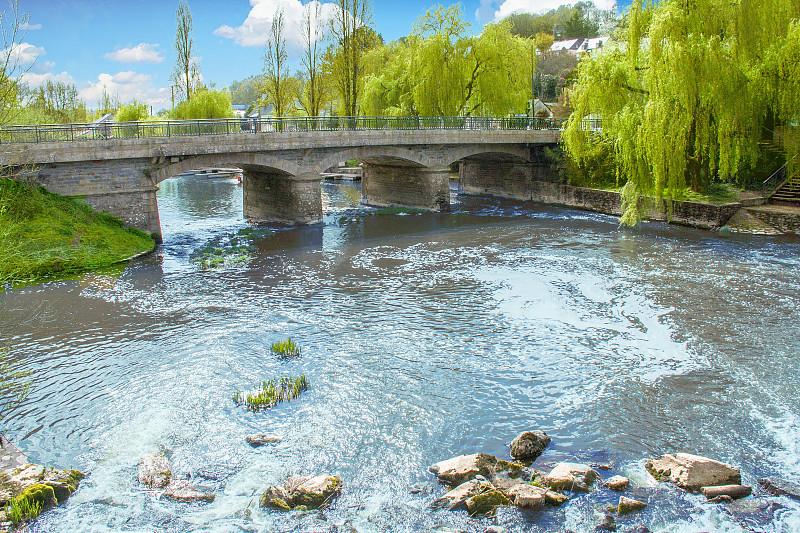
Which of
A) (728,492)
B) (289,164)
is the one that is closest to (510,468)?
(728,492)

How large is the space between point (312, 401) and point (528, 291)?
9.74 m

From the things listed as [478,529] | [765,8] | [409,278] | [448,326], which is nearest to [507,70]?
[765,8]

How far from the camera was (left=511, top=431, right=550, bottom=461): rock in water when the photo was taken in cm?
1048

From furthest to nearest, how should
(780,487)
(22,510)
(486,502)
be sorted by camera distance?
(780,487), (486,502), (22,510)

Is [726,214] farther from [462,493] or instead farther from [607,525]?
[462,493]

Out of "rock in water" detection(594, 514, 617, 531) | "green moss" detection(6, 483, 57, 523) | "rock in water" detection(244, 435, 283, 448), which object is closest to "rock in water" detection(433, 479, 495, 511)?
"rock in water" detection(594, 514, 617, 531)

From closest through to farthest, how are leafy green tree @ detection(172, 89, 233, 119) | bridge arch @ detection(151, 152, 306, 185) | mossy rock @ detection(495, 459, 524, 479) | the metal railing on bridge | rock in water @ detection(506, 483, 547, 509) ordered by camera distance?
rock in water @ detection(506, 483, 547, 509)
mossy rock @ detection(495, 459, 524, 479)
the metal railing on bridge
bridge arch @ detection(151, 152, 306, 185)
leafy green tree @ detection(172, 89, 233, 119)

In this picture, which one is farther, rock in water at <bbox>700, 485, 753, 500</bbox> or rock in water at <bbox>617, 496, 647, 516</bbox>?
rock in water at <bbox>700, 485, 753, 500</bbox>

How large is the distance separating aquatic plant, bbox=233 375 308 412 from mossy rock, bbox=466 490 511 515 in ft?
16.3

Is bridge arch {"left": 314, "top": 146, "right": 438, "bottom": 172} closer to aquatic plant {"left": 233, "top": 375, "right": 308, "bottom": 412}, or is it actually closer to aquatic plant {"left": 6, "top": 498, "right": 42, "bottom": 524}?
aquatic plant {"left": 233, "top": 375, "right": 308, "bottom": 412}

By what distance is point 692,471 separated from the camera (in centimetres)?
970

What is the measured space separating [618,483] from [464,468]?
91.8 inches

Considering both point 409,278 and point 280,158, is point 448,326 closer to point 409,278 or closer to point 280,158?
point 409,278

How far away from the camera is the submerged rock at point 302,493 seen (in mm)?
9320
